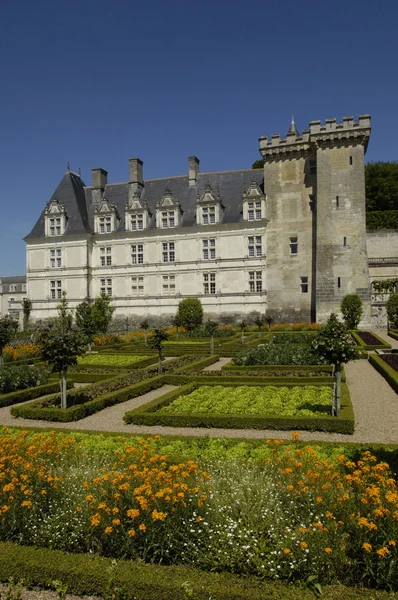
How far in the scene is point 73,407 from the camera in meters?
11.5

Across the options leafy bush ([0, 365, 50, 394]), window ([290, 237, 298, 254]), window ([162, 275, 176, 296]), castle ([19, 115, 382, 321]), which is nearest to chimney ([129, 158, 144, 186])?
castle ([19, 115, 382, 321])

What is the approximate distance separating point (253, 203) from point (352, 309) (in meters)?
11.8

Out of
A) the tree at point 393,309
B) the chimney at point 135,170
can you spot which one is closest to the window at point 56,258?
the chimney at point 135,170

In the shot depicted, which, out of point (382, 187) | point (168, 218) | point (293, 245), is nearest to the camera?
point (293, 245)

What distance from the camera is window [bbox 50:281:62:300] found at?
41938mm

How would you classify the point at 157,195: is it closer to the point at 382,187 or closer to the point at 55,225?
the point at 55,225

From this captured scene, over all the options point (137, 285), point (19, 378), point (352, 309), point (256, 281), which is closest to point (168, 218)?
point (137, 285)

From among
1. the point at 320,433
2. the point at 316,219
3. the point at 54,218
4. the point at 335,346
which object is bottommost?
the point at 320,433

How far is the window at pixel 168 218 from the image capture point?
Result: 132 ft

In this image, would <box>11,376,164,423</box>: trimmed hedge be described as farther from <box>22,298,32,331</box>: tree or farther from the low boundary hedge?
<box>22,298,32,331</box>: tree

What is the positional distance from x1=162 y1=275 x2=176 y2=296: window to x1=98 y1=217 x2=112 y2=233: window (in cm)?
697

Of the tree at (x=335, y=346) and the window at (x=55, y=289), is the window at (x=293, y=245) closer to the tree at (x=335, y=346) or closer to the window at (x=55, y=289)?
→ the window at (x=55, y=289)

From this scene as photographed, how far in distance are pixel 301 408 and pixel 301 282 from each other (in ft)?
86.7

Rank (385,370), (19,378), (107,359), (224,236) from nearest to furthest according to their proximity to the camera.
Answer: (19,378)
(385,370)
(107,359)
(224,236)
